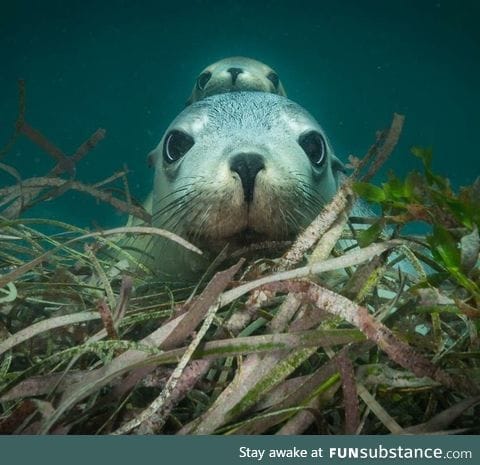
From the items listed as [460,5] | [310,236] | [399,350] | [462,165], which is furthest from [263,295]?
[462,165]

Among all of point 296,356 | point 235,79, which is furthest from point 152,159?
point 296,356

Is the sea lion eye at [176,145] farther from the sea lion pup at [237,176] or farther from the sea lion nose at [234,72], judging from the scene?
the sea lion nose at [234,72]

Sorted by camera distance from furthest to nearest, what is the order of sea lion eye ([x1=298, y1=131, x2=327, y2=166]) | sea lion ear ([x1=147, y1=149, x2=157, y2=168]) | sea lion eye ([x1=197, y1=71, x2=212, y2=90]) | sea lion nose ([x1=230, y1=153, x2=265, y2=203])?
sea lion eye ([x1=197, y1=71, x2=212, y2=90]), sea lion ear ([x1=147, y1=149, x2=157, y2=168]), sea lion eye ([x1=298, y1=131, x2=327, y2=166]), sea lion nose ([x1=230, y1=153, x2=265, y2=203])

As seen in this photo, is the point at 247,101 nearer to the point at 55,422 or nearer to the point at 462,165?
the point at 55,422

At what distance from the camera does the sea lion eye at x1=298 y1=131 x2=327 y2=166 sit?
2.04 m

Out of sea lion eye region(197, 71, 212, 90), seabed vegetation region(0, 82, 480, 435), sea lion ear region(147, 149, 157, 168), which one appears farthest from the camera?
sea lion eye region(197, 71, 212, 90)

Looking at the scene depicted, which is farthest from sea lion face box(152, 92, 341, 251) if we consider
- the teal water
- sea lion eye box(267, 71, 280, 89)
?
the teal water

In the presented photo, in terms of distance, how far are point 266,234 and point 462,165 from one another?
16.7 meters

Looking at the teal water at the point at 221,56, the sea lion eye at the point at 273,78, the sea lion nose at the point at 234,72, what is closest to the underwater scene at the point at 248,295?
the sea lion nose at the point at 234,72

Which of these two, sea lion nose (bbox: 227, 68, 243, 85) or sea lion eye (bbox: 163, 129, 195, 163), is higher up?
sea lion nose (bbox: 227, 68, 243, 85)

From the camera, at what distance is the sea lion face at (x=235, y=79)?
11.8 feet

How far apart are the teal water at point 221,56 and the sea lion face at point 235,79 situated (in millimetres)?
12384

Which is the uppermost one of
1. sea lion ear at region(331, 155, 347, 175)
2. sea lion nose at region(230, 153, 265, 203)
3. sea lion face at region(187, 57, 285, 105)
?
sea lion face at region(187, 57, 285, 105)

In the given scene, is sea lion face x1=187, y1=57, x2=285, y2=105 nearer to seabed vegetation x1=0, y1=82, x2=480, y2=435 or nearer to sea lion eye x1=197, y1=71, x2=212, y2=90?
sea lion eye x1=197, y1=71, x2=212, y2=90
